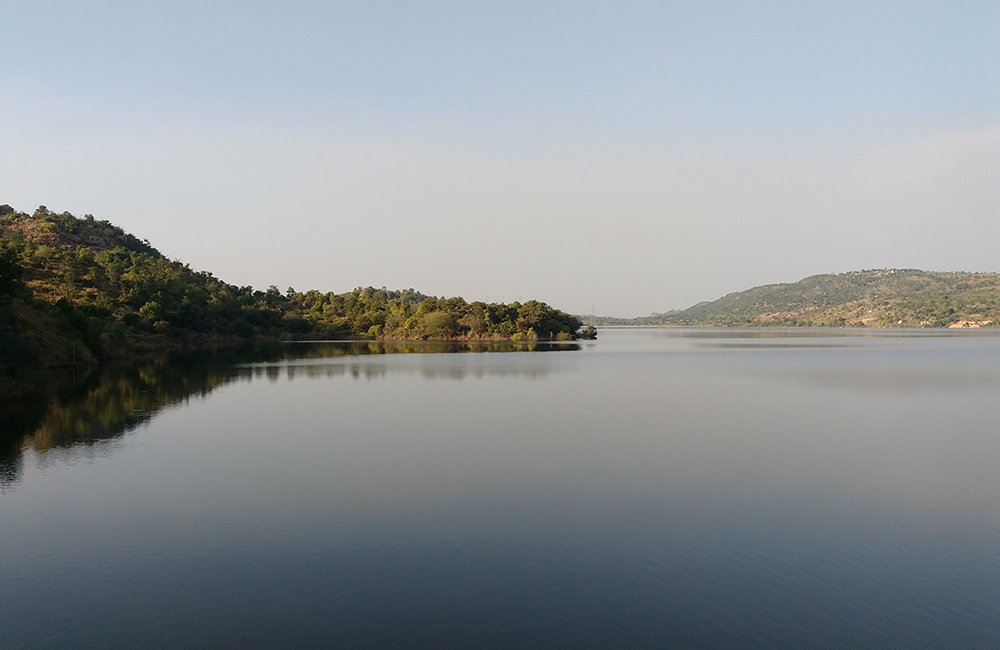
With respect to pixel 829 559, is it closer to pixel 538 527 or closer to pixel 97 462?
pixel 538 527

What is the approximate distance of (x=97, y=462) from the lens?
1700 centimetres

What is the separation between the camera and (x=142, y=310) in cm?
7062

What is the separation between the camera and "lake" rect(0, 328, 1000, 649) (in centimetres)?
811

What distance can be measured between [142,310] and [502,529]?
70.6 m

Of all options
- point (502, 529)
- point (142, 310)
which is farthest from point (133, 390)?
point (142, 310)

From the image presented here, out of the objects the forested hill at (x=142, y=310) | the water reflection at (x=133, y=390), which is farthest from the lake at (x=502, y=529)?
the forested hill at (x=142, y=310)

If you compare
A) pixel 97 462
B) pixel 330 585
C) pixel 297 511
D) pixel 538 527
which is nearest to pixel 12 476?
pixel 97 462

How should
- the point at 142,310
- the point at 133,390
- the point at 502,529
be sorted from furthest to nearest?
the point at 142,310 < the point at 133,390 < the point at 502,529

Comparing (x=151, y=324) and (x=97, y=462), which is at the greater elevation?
(x=151, y=324)

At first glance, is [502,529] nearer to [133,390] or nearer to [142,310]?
[133,390]

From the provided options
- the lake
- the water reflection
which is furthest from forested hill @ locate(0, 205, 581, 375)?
the lake

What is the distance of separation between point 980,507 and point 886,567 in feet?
15.5

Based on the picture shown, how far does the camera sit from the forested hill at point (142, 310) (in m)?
40.2

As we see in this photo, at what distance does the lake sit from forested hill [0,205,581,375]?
61.3 feet
